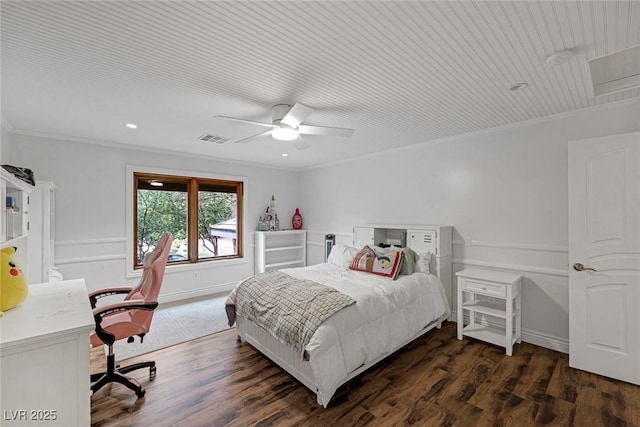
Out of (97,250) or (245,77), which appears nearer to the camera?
(245,77)

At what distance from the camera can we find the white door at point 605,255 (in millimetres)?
2373

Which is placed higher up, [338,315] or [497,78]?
[497,78]

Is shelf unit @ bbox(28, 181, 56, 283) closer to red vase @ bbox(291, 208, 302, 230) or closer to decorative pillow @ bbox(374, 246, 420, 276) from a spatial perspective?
decorative pillow @ bbox(374, 246, 420, 276)

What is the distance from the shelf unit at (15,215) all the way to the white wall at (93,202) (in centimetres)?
114

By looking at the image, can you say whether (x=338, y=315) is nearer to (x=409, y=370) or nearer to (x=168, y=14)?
(x=409, y=370)

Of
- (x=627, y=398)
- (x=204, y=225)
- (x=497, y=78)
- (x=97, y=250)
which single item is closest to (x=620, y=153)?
(x=497, y=78)

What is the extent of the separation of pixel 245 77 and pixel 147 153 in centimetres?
318

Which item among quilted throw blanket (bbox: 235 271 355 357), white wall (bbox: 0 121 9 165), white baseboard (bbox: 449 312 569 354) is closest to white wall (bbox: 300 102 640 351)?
white baseboard (bbox: 449 312 569 354)

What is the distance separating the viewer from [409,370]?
104 inches

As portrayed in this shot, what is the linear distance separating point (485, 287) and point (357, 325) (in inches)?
65.0

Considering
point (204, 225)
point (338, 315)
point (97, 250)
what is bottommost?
point (338, 315)

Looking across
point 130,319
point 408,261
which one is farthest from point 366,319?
point 130,319

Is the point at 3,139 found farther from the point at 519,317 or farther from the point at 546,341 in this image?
the point at 546,341

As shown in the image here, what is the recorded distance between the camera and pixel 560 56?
1.84m
